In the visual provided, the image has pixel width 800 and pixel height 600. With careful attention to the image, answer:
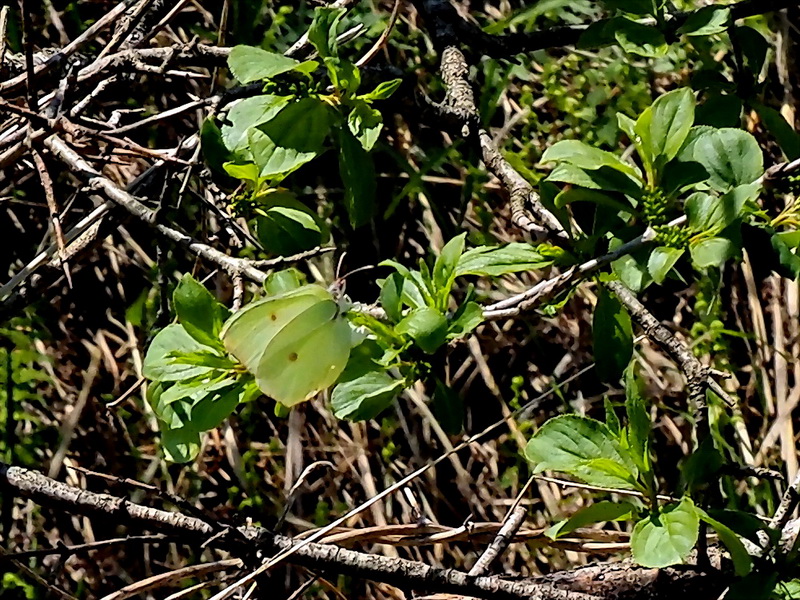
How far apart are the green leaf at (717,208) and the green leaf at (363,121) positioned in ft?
1.01

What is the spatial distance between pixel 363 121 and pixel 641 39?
0.98 feet

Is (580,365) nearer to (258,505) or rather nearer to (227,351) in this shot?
(258,505)

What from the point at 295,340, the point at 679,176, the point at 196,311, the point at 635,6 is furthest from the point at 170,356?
the point at 635,6

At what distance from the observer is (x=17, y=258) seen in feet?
5.89

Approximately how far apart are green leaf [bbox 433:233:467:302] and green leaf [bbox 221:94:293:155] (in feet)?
0.73

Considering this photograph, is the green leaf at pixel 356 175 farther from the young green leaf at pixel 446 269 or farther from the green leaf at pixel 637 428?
the green leaf at pixel 637 428

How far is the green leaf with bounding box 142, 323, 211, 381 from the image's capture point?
0.84m

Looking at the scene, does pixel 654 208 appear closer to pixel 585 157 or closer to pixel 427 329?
pixel 585 157

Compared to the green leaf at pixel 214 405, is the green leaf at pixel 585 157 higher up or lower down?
higher up

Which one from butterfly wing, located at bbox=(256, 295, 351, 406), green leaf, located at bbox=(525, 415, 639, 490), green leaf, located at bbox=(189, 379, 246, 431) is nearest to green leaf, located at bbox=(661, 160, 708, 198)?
green leaf, located at bbox=(525, 415, 639, 490)

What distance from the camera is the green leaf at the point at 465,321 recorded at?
765 millimetres

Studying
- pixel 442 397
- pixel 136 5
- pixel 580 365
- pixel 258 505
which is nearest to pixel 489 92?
pixel 580 365

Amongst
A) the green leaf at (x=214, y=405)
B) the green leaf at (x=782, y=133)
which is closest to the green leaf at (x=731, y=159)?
the green leaf at (x=782, y=133)

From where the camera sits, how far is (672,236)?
0.79 meters
